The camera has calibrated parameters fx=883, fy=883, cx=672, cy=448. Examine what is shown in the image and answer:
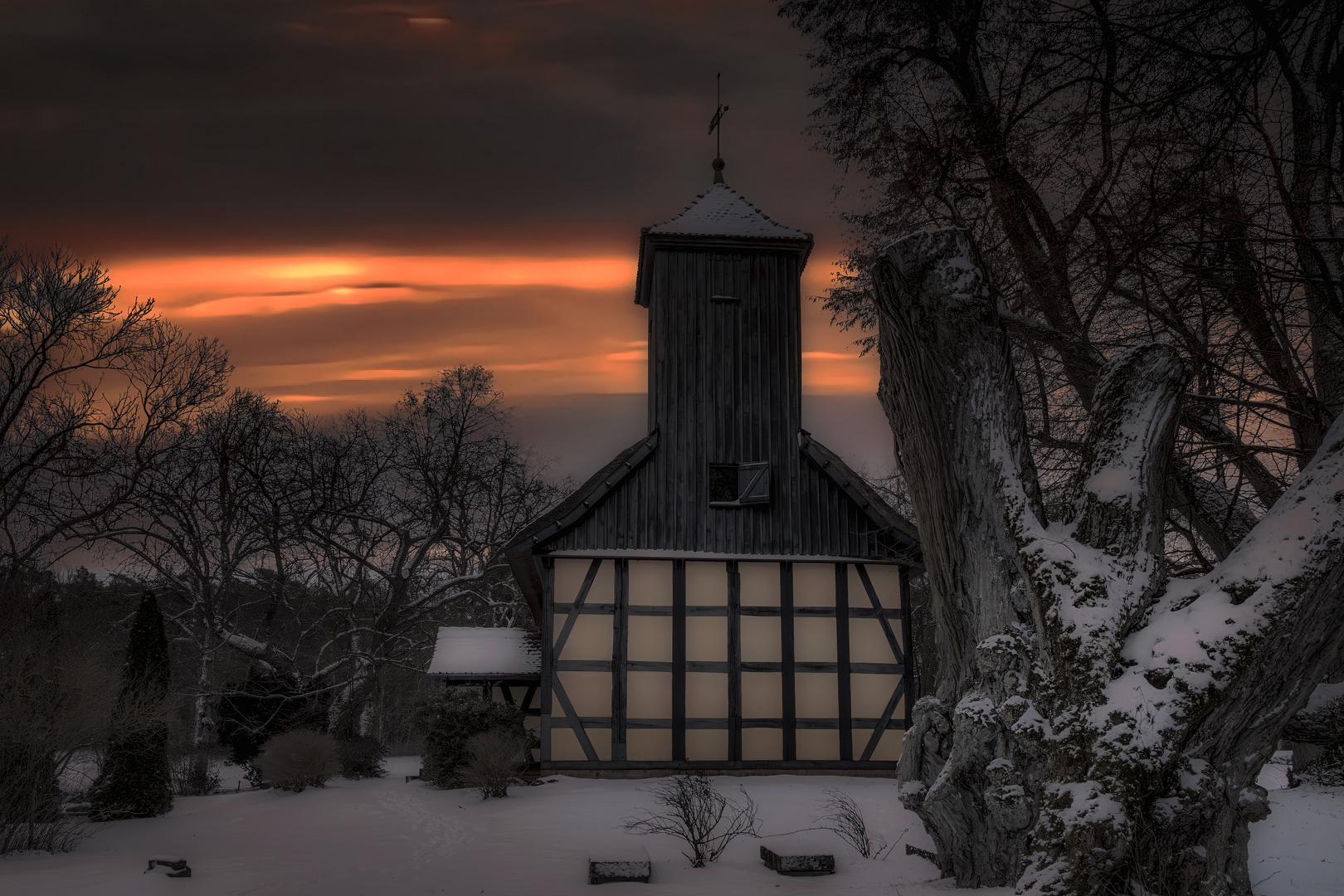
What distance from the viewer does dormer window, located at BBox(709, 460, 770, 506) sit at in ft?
48.1

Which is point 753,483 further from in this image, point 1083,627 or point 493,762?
point 1083,627

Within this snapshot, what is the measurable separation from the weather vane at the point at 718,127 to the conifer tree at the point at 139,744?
13239mm

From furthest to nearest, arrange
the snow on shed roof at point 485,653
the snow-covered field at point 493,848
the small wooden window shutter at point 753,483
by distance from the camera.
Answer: the snow on shed roof at point 485,653, the small wooden window shutter at point 753,483, the snow-covered field at point 493,848

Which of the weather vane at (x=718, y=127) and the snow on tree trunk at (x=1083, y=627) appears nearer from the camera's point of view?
the snow on tree trunk at (x=1083, y=627)

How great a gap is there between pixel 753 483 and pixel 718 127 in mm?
7734

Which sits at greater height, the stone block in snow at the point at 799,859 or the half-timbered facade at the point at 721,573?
the half-timbered facade at the point at 721,573

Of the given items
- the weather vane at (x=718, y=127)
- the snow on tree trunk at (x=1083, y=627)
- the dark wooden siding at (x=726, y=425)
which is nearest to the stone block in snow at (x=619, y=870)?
the snow on tree trunk at (x=1083, y=627)

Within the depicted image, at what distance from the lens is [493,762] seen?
12.1m

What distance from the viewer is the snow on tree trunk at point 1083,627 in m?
3.84

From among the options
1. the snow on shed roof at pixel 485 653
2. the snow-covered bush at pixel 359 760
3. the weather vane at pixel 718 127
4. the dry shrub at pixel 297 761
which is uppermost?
the weather vane at pixel 718 127

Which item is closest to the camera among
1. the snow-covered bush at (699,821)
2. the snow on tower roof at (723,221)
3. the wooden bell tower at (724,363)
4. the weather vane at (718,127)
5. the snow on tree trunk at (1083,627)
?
the snow on tree trunk at (1083,627)

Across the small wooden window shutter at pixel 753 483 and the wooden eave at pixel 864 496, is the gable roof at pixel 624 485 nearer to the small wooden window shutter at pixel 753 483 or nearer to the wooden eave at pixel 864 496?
the wooden eave at pixel 864 496

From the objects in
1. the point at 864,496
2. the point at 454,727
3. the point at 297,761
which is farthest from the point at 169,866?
→ the point at 864,496

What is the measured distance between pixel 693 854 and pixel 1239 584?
6069 millimetres
